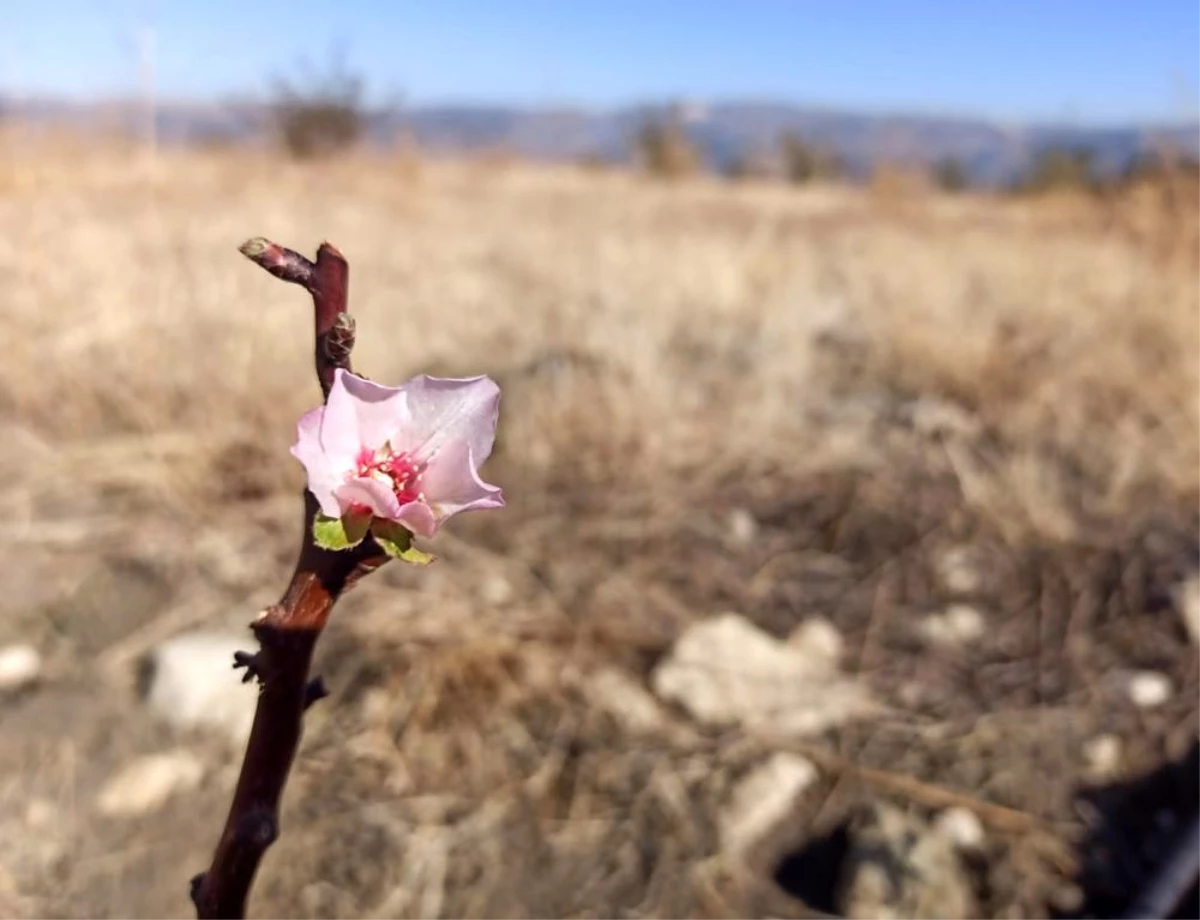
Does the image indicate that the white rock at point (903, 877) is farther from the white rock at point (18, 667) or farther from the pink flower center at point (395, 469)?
the white rock at point (18, 667)

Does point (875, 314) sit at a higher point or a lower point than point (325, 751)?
higher

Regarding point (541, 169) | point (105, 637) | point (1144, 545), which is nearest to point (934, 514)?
point (1144, 545)

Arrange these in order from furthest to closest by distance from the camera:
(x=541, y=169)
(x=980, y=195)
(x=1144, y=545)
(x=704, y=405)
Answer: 1. (x=541, y=169)
2. (x=980, y=195)
3. (x=704, y=405)
4. (x=1144, y=545)

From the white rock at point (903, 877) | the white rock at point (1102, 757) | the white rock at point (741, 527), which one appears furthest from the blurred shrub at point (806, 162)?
the white rock at point (903, 877)

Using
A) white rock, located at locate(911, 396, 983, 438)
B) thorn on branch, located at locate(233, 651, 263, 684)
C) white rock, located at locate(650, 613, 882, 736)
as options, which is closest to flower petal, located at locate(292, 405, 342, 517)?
thorn on branch, located at locate(233, 651, 263, 684)

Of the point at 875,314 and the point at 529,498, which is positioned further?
the point at 875,314

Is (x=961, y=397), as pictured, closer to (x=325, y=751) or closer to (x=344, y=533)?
(x=325, y=751)

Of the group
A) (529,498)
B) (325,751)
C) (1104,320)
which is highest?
(1104,320)
